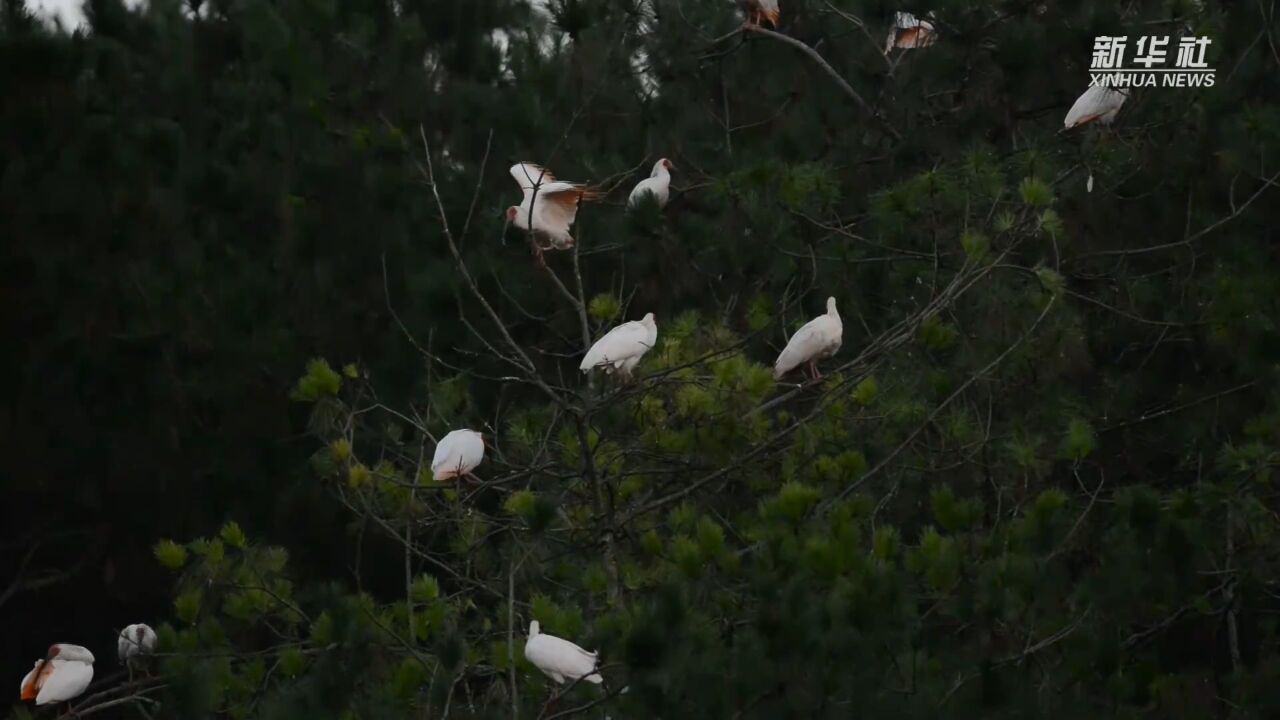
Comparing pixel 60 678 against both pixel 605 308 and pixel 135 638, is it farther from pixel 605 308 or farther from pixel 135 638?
pixel 605 308

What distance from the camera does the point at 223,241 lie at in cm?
930

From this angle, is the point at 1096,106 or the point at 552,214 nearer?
the point at 552,214

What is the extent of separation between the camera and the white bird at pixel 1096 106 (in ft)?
23.1

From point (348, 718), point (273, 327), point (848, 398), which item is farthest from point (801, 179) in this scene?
point (273, 327)

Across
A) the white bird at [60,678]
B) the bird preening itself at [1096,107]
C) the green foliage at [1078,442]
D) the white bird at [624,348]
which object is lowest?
the white bird at [60,678]

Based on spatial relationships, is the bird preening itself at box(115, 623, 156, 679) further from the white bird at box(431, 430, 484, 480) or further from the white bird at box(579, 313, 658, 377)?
the white bird at box(579, 313, 658, 377)

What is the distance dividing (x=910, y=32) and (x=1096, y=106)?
96cm

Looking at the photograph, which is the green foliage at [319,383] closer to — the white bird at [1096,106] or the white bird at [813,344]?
the white bird at [813,344]

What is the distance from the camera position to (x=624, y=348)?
216 inches

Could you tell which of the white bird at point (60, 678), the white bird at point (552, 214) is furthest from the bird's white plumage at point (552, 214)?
the white bird at point (60, 678)

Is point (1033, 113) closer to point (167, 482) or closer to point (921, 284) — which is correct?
point (921, 284)

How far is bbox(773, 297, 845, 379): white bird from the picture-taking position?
602 cm

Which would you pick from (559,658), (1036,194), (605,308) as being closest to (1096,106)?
(1036,194)

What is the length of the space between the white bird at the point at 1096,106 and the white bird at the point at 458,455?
2.77 m
